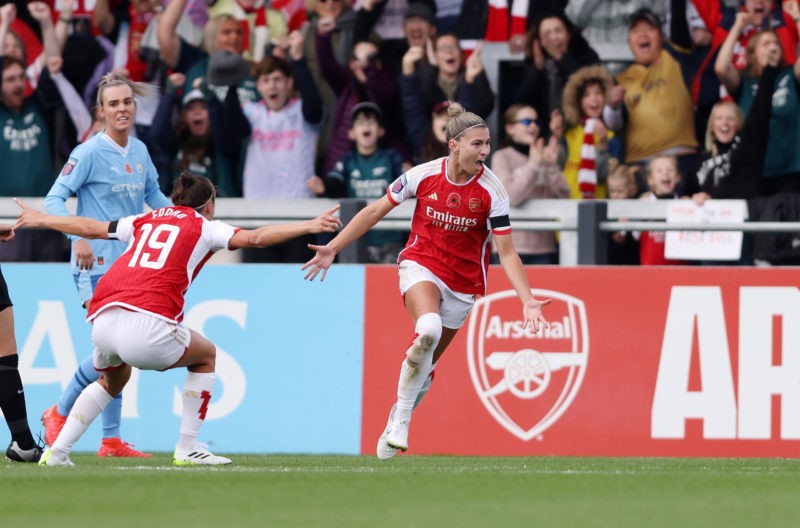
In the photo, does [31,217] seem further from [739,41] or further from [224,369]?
[739,41]

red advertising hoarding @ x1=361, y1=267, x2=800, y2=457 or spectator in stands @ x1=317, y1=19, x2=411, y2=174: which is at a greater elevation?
spectator in stands @ x1=317, y1=19, x2=411, y2=174

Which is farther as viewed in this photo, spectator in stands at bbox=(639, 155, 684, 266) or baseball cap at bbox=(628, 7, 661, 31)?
baseball cap at bbox=(628, 7, 661, 31)

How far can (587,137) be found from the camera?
12680 mm

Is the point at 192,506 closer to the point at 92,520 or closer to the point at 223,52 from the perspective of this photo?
the point at 92,520

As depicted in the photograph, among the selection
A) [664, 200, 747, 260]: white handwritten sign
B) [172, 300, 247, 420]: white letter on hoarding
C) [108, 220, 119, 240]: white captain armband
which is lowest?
→ [172, 300, 247, 420]: white letter on hoarding

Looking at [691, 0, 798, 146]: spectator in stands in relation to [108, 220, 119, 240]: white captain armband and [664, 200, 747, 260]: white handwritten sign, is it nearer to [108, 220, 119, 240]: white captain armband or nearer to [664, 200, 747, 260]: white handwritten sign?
[664, 200, 747, 260]: white handwritten sign

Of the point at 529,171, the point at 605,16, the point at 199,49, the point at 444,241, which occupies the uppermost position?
the point at 605,16

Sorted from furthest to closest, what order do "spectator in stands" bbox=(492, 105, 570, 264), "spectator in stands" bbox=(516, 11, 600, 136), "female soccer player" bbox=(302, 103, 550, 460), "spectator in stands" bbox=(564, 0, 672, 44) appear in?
"spectator in stands" bbox=(564, 0, 672, 44), "spectator in stands" bbox=(516, 11, 600, 136), "spectator in stands" bbox=(492, 105, 570, 264), "female soccer player" bbox=(302, 103, 550, 460)

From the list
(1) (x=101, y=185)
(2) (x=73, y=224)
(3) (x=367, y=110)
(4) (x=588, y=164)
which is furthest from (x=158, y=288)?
(4) (x=588, y=164)

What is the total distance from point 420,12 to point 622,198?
2.38m

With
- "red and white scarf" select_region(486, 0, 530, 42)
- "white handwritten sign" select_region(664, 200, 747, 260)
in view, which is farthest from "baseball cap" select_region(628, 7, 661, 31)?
"white handwritten sign" select_region(664, 200, 747, 260)

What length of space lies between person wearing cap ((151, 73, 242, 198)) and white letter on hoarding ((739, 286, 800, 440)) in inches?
186

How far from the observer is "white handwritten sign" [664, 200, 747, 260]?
38.9ft

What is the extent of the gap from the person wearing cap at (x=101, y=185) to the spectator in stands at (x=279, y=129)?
319cm
